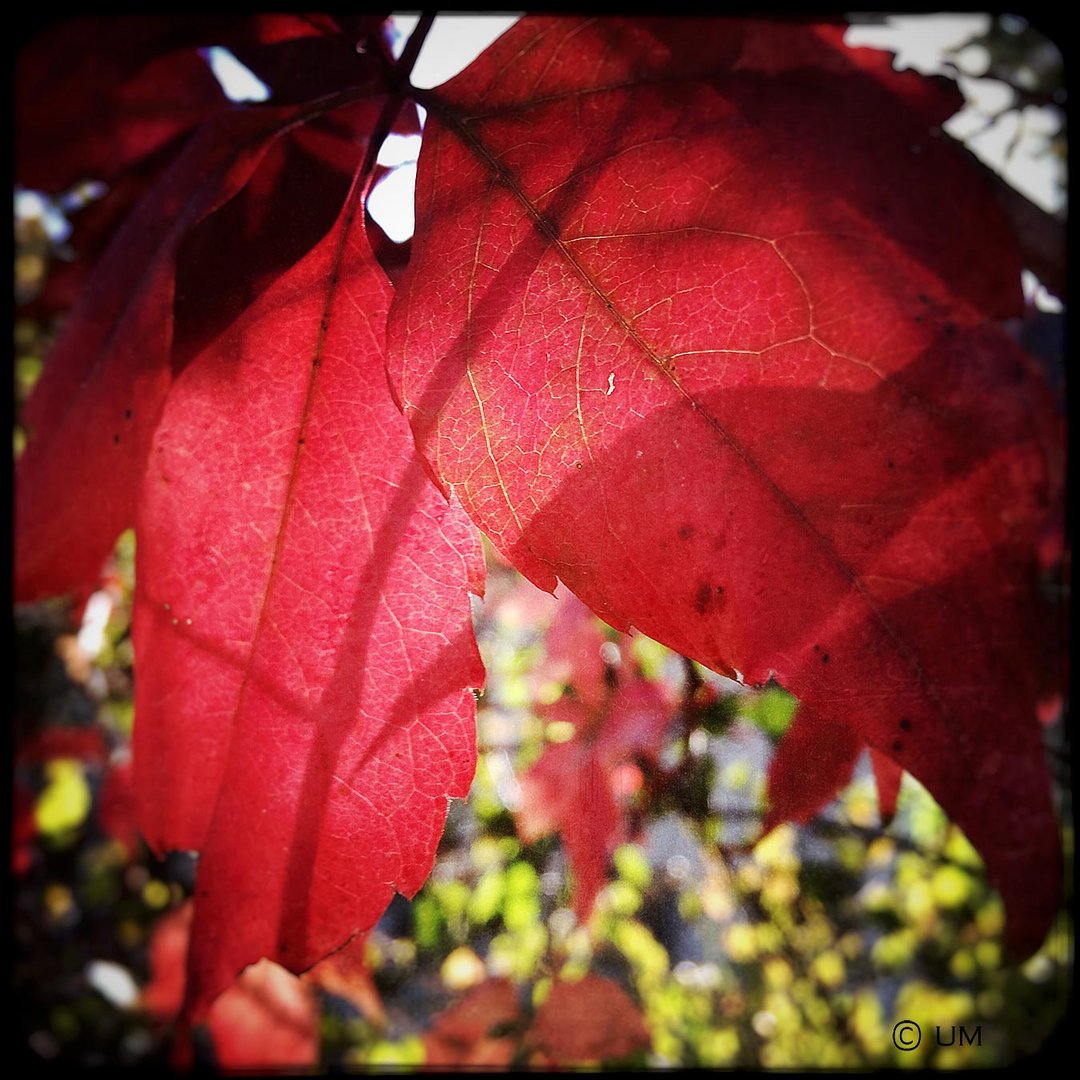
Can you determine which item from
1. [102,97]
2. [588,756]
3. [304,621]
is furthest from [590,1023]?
[102,97]

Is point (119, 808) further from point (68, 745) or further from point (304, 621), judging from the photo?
point (304, 621)

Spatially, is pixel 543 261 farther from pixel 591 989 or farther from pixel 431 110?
pixel 591 989

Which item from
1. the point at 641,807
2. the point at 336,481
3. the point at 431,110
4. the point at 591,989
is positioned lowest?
the point at 591,989

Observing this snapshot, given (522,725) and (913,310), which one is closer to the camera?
(913,310)

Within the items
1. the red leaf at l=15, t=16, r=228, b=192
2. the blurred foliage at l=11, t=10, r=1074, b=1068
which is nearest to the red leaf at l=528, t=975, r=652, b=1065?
the blurred foliage at l=11, t=10, r=1074, b=1068

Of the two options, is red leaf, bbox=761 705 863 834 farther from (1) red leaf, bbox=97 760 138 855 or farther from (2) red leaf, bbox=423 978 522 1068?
(1) red leaf, bbox=97 760 138 855

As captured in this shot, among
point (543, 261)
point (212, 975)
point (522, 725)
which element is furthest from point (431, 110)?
point (212, 975)

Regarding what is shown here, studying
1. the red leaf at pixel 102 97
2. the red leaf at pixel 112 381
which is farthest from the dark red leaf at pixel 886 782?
the red leaf at pixel 102 97
